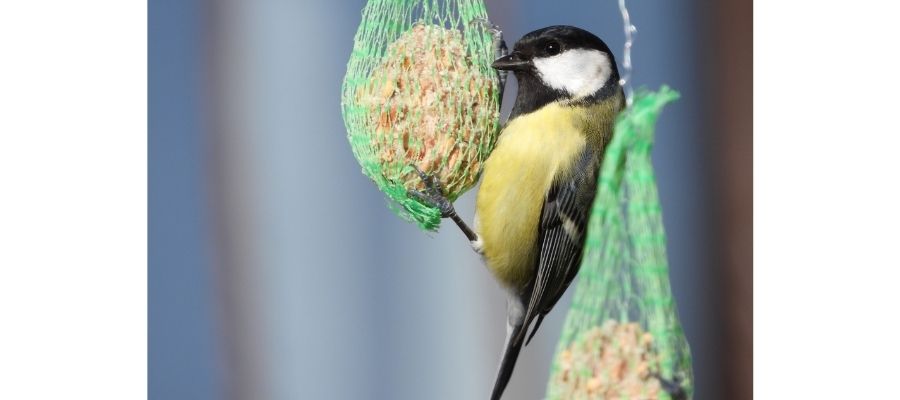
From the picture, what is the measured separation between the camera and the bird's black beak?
4.01ft

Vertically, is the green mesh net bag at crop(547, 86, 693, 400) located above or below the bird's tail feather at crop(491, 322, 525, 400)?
above

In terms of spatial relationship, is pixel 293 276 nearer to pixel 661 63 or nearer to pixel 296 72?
pixel 296 72

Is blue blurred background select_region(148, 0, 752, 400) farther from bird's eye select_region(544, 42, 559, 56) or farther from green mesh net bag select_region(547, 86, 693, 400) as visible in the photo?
green mesh net bag select_region(547, 86, 693, 400)

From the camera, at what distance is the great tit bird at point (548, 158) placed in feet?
4.07

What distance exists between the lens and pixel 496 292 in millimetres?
1351

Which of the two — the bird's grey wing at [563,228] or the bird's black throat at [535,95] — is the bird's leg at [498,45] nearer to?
the bird's black throat at [535,95]

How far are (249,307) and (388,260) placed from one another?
199 millimetres

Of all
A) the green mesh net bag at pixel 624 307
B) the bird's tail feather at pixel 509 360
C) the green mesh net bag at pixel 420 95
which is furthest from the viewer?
the bird's tail feather at pixel 509 360

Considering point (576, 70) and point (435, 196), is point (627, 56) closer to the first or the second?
point (576, 70)

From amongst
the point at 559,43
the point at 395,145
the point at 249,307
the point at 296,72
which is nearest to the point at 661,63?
the point at 559,43

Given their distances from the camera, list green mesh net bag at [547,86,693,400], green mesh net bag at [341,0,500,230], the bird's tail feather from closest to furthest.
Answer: green mesh net bag at [547,86,693,400] < green mesh net bag at [341,0,500,230] < the bird's tail feather

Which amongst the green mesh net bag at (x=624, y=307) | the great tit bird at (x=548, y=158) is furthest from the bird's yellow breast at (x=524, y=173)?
the green mesh net bag at (x=624, y=307)

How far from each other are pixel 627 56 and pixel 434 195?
0.30 metres

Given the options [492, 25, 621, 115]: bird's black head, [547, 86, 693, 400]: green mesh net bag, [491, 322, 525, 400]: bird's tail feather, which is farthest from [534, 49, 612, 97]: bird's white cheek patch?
[491, 322, 525, 400]: bird's tail feather
